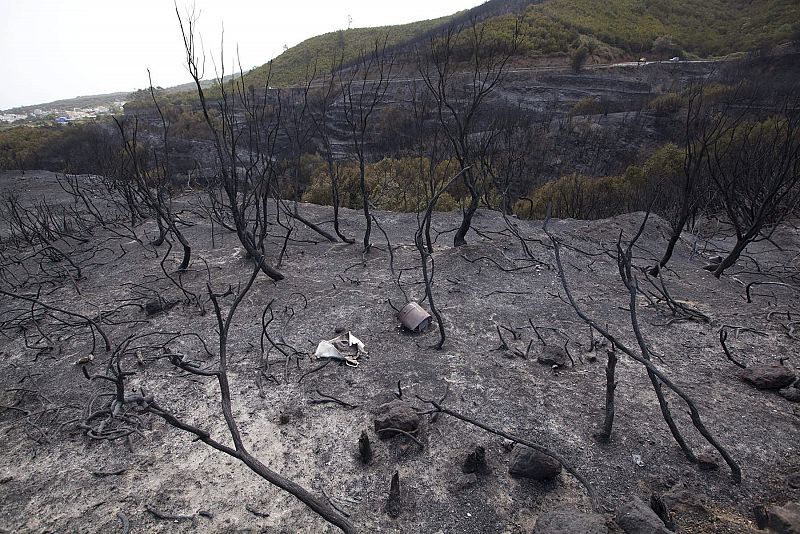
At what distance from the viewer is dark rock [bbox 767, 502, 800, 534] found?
73.3 inches

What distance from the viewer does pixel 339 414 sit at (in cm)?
357

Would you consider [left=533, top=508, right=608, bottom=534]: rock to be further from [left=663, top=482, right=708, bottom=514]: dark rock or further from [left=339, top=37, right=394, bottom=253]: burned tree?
[left=339, top=37, right=394, bottom=253]: burned tree

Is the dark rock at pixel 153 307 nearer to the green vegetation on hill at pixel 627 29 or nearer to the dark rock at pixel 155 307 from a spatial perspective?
the dark rock at pixel 155 307

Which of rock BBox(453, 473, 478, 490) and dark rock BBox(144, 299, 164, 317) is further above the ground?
dark rock BBox(144, 299, 164, 317)

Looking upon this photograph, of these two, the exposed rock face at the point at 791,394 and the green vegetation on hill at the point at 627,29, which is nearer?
the exposed rock face at the point at 791,394

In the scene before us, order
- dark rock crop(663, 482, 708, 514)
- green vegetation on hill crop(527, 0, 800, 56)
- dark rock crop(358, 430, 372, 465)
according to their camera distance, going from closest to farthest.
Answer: dark rock crop(663, 482, 708, 514) → dark rock crop(358, 430, 372, 465) → green vegetation on hill crop(527, 0, 800, 56)

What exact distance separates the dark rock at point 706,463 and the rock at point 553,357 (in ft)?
4.79

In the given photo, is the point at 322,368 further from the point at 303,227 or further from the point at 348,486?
the point at 303,227

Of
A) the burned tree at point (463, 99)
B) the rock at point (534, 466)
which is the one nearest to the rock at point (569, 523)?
the rock at point (534, 466)

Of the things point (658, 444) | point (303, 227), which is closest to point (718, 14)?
point (303, 227)

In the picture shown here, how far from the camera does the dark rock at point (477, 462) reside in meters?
2.84

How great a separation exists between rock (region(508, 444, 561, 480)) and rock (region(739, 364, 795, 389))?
2397 mm

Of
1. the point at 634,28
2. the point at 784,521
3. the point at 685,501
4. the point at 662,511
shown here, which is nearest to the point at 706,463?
the point at 685,501

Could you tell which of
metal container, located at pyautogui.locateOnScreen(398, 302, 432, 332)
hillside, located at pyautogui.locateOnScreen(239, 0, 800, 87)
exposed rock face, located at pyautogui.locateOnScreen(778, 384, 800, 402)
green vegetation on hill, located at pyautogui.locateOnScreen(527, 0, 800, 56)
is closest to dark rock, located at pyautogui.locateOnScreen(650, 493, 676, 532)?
exposed rock face, located at pyautogui.locateOnScreen(778, 384, 800, 402)
